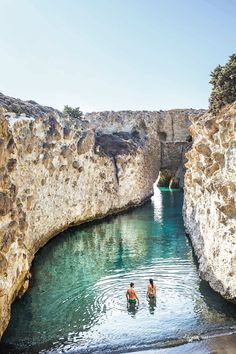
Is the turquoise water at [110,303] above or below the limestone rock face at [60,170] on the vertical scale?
below

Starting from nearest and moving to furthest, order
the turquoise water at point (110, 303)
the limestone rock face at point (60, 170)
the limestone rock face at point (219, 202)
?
1. the turquoise water at point (110, 303)
2. the limestone rock face at point (60, 170)
3. the limestone rock face at point (219, 202)

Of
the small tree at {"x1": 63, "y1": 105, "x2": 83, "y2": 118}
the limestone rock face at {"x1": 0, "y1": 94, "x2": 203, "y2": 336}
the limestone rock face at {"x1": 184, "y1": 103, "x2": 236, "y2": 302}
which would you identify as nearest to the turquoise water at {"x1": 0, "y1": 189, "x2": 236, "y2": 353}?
the limestone rock face at {"x1": 184, "y1": 103, "x2": 236, "y2": 302}

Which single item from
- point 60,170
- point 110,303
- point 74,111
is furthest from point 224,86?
point 74,111

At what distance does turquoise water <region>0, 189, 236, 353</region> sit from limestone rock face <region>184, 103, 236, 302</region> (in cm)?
138

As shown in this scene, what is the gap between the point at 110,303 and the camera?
22562mm

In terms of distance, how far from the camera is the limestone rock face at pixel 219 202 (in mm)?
20469

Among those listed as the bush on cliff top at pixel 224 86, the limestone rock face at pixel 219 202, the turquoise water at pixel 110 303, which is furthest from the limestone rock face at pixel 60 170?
the bush on cliff top at pixel 224 86

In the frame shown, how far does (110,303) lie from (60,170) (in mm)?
21910

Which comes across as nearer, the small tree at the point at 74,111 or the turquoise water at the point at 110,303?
the turquoise water at the point at 110,303

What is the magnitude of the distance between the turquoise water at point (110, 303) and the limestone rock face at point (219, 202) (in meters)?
1.38

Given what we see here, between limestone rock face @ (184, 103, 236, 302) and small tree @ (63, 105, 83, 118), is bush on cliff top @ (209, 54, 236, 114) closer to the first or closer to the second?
limestone rock face @ (184, 103, 236, 302)

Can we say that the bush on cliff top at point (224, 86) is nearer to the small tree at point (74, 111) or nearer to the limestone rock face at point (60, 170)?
the limestone rock face at point (60, 170)

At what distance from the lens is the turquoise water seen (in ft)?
60.4

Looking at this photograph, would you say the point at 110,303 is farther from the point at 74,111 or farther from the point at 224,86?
the point at 74,111
